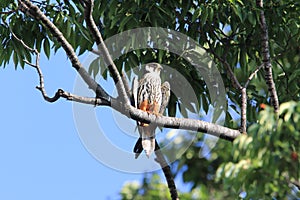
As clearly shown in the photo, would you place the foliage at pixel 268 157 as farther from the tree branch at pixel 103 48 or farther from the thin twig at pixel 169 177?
the thin twig at pixel 169 177

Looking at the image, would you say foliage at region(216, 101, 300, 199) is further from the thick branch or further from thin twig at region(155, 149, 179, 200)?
thin twig at region(155, 149, 179, 200)

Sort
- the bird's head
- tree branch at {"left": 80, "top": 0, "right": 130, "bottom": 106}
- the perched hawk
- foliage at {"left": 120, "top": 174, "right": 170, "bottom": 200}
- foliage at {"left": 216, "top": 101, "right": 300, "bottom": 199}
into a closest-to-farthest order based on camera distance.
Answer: foliage at {"left": 216, "top": 101, "right": 300, "bottom": 199}, tree branch at {"left": 80, "top": 0, "right": 130, "bottom": 106}, the perched hawk, the bird's head, foliage at {"left": 120, "top": 174, "right": 170, "bottom": 200}

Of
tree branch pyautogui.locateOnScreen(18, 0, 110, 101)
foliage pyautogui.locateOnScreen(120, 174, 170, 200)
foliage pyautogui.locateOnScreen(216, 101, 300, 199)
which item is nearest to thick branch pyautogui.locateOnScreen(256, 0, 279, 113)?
foliage pyautogui.locateOnScreen(216, 101, 300, 199)

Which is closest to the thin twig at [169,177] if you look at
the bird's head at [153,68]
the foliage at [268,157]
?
the bird's head at [153,68]

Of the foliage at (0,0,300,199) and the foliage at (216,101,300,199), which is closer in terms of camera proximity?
the foliage at (216,101,300,199)

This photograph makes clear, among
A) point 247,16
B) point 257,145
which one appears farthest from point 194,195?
point 257,145

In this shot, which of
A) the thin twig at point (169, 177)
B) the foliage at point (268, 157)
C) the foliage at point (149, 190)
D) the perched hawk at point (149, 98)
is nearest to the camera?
the foliage at point (268, 157)

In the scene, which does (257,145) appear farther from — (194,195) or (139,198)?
(139,198)

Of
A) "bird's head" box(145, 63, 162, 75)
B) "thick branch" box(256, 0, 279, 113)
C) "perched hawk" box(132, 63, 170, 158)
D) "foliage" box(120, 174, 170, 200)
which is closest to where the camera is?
"thick branch" box(256, 0, 279, 113)

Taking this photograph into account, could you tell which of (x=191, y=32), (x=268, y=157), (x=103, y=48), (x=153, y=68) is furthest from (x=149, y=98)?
(x=268, y=157)

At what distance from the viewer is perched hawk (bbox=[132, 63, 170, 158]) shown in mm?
6184

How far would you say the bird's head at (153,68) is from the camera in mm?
6324

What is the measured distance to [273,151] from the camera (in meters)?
4.32

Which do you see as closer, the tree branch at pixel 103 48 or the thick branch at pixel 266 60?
the tree branch at pixel 103 48
